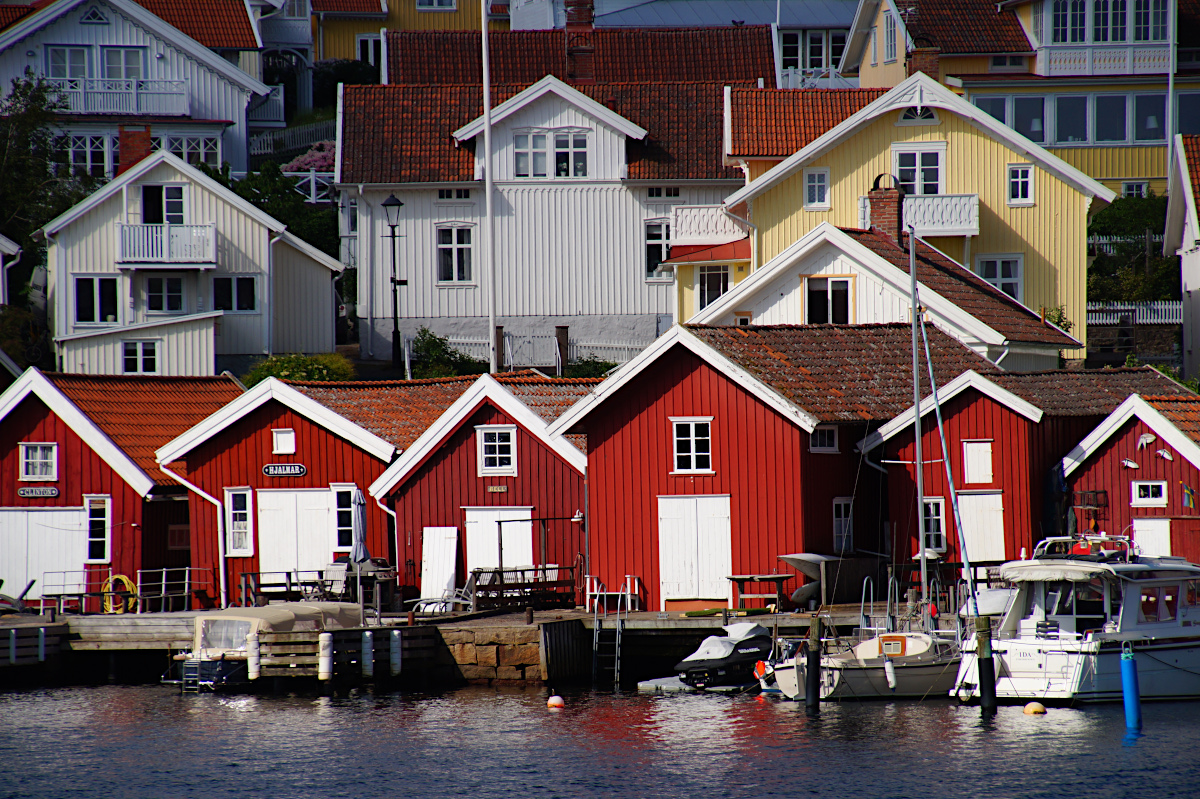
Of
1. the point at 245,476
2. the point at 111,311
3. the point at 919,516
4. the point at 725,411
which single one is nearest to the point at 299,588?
the point at 245,476

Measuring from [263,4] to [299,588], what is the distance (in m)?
43.9

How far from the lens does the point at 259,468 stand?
35250 mm

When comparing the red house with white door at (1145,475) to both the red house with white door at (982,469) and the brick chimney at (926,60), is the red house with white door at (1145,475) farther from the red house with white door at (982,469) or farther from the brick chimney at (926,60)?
the brick chimney at (926,60)

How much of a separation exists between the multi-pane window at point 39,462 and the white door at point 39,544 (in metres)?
0.78

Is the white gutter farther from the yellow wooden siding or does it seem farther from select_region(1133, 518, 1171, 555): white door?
select_region(1133, 518, 1171, 555): white door

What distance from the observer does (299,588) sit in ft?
113

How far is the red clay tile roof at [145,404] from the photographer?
37000mm

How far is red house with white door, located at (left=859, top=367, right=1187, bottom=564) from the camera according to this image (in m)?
31.7

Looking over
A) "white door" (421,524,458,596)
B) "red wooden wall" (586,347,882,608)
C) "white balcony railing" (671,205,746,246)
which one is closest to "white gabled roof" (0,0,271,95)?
"white balcony railing" (671,205,746,246)

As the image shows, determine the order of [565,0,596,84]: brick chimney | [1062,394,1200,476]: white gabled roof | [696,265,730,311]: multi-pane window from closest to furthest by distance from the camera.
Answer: [1062,394,1200,476]: white gabled roof < [696,265,730,311]: multi-pane window < [565,0,596,84]: brick chimney

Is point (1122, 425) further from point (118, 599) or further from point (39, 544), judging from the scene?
point (39, 544)

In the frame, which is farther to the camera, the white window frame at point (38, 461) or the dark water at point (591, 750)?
the white window frame at point (38, 461)

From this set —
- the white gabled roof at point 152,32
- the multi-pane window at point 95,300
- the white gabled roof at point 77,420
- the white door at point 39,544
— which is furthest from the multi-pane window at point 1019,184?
the white gabled roof at point 152,32

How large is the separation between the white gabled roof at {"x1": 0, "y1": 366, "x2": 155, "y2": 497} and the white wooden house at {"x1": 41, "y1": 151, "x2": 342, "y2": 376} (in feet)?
33.5
